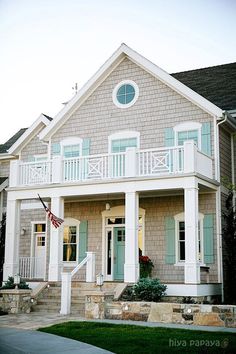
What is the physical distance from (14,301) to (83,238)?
4526 mm

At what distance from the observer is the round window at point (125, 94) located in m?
18.7

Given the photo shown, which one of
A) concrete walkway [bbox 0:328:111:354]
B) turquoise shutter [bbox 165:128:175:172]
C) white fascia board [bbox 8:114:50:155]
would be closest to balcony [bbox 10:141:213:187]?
turquoise shutter [bbox 165:128:175:172]

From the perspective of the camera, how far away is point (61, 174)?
17375mm

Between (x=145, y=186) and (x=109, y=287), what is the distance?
11.4 ft

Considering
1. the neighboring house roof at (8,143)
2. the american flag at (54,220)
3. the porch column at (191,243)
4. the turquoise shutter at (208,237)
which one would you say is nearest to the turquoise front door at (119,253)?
the american flag at (54,220)

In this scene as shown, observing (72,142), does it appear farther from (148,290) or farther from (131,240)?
(148,290)

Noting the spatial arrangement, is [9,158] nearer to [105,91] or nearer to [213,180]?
[105,91]

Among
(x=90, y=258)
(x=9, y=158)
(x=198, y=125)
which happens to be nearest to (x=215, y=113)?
(x=198, y=125)

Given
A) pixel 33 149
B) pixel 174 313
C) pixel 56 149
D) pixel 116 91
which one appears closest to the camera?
pixel 174 313

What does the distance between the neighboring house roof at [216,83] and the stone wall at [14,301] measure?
9852mm

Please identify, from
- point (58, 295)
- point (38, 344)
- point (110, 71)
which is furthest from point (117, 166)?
point (38, 344)

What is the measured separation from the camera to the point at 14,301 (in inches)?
595

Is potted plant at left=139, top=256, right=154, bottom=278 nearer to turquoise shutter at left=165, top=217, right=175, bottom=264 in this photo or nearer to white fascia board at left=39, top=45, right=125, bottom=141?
turquoise shutter at left=165, top=217, right=175, bottom=264

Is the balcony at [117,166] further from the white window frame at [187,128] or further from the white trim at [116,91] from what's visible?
the white trim at [116,91]
